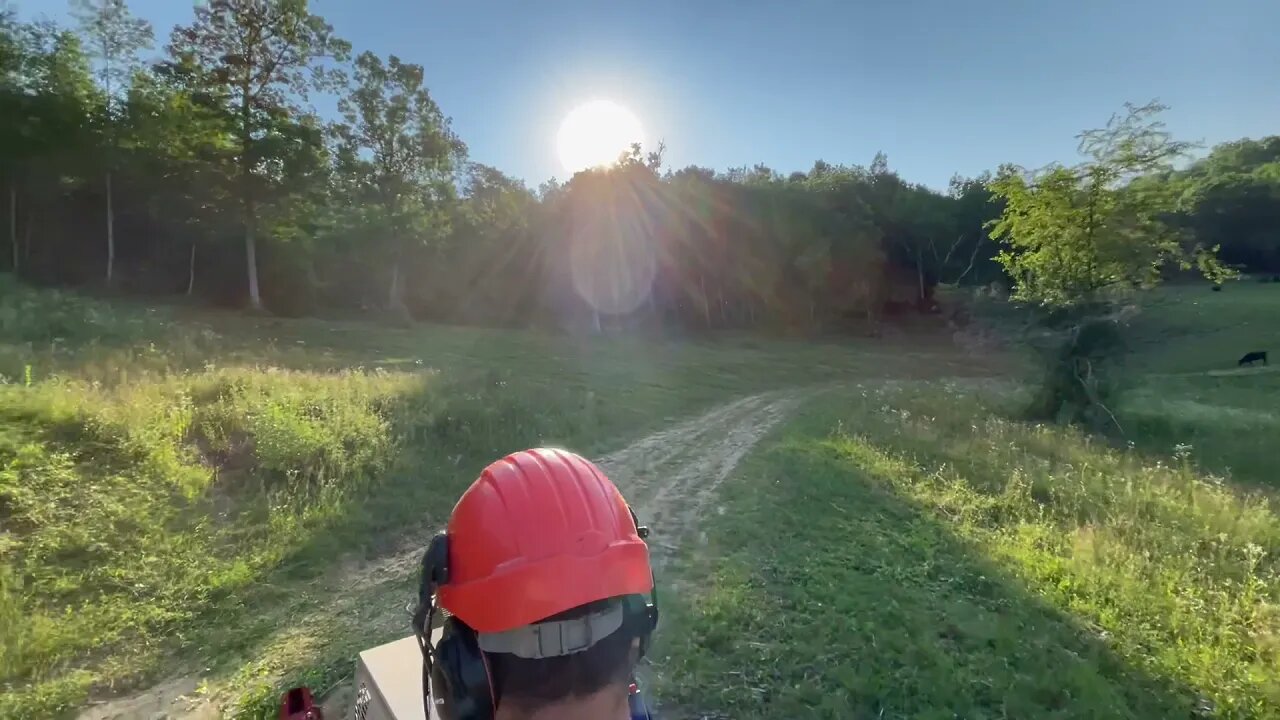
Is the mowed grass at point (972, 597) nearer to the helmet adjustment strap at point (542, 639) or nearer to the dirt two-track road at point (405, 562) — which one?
the dirt two-track road at point (405, 562)

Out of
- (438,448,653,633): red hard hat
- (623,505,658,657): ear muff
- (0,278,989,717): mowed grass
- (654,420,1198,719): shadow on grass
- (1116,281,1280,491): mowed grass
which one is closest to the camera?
(438,448,653,633): red hard hat

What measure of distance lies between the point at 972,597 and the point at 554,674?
4.87 metres

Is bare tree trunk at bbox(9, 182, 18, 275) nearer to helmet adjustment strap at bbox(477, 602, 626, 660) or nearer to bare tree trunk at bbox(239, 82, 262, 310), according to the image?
bare tree trunk at bbox(239, 82, 262, 310)

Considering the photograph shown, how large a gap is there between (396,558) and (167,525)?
82.9 inches

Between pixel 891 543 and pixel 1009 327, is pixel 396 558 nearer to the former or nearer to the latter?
pixel 891 543

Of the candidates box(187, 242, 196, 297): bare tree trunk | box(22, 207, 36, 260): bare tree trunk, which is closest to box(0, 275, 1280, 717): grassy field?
box(187, 242, 196, 297): bare tree trunk

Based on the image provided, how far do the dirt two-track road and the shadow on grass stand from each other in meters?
1.00

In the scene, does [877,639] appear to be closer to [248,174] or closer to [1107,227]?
[1107,227]

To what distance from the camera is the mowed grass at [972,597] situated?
12.8ft

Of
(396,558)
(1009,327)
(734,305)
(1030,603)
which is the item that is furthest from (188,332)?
(734,305)

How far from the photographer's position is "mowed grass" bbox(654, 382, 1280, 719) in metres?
3.91

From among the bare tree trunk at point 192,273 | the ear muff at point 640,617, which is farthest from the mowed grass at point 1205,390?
the bare tree trunk at point 192,273

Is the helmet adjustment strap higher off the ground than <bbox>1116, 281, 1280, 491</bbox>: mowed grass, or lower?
higher

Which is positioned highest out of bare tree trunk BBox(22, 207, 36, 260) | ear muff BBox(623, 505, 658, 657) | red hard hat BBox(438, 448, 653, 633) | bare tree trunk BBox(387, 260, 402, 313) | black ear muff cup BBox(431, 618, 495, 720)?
bare tree trunk BBox(22, 207, 36, 260)
